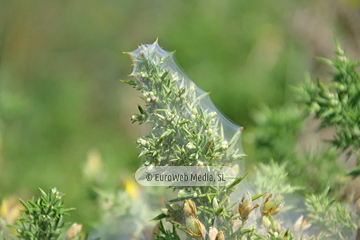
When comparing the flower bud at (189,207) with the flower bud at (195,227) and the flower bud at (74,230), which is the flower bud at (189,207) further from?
the flower bud at (74,230)

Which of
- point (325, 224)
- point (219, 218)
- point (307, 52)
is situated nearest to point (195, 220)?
point (219, 218)

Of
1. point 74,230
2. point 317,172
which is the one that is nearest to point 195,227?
point 74,230

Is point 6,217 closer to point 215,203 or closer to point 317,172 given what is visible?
point 215,203

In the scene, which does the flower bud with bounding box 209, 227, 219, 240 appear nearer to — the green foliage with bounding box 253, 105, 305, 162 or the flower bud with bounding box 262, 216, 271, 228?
the flower bud with bounding box 262, 216, 271, 228

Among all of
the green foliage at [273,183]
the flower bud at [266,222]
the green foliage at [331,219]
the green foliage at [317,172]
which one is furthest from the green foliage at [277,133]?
the flower bud at [266,222]

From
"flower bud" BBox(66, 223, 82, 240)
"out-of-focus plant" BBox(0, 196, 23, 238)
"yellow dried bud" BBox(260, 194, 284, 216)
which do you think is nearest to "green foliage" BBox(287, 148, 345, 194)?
"yellow dried bud" BBox(260, 194, 284, 216)

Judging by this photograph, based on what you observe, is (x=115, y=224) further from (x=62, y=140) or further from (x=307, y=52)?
(x=62, y=140)
